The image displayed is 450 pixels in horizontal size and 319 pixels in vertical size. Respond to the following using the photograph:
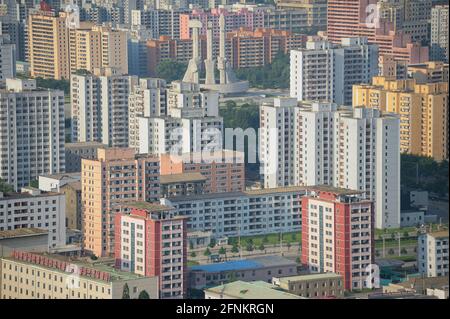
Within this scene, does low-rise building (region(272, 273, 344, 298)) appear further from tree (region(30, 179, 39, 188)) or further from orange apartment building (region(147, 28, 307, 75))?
orange apartment building (region(147, 28, 307, 75))

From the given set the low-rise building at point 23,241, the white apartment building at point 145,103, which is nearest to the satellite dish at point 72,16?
the white apartment building at point 145,103

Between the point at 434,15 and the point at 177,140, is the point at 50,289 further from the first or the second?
the point at 434,15

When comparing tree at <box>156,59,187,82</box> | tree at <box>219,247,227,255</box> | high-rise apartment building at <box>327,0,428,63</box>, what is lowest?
tree at <box>219,247,227,255</box>

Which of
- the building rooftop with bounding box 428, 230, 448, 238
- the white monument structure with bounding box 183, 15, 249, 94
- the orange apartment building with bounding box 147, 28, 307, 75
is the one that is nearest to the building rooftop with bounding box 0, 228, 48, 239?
the building rooftop with bounding box 428, 230, 448, 238

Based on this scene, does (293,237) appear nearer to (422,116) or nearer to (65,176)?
(65,176)

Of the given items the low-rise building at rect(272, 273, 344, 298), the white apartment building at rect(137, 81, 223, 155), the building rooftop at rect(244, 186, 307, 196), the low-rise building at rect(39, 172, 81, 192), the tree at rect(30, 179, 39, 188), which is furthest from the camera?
the white apartment building at rect(137, 81, 223, 155)

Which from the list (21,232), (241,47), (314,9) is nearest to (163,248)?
(21,232)

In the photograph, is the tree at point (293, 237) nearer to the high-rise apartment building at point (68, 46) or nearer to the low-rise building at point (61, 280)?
the low-rise building at point (61, 280)

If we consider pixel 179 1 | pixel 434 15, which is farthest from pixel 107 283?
pixel 179 1
